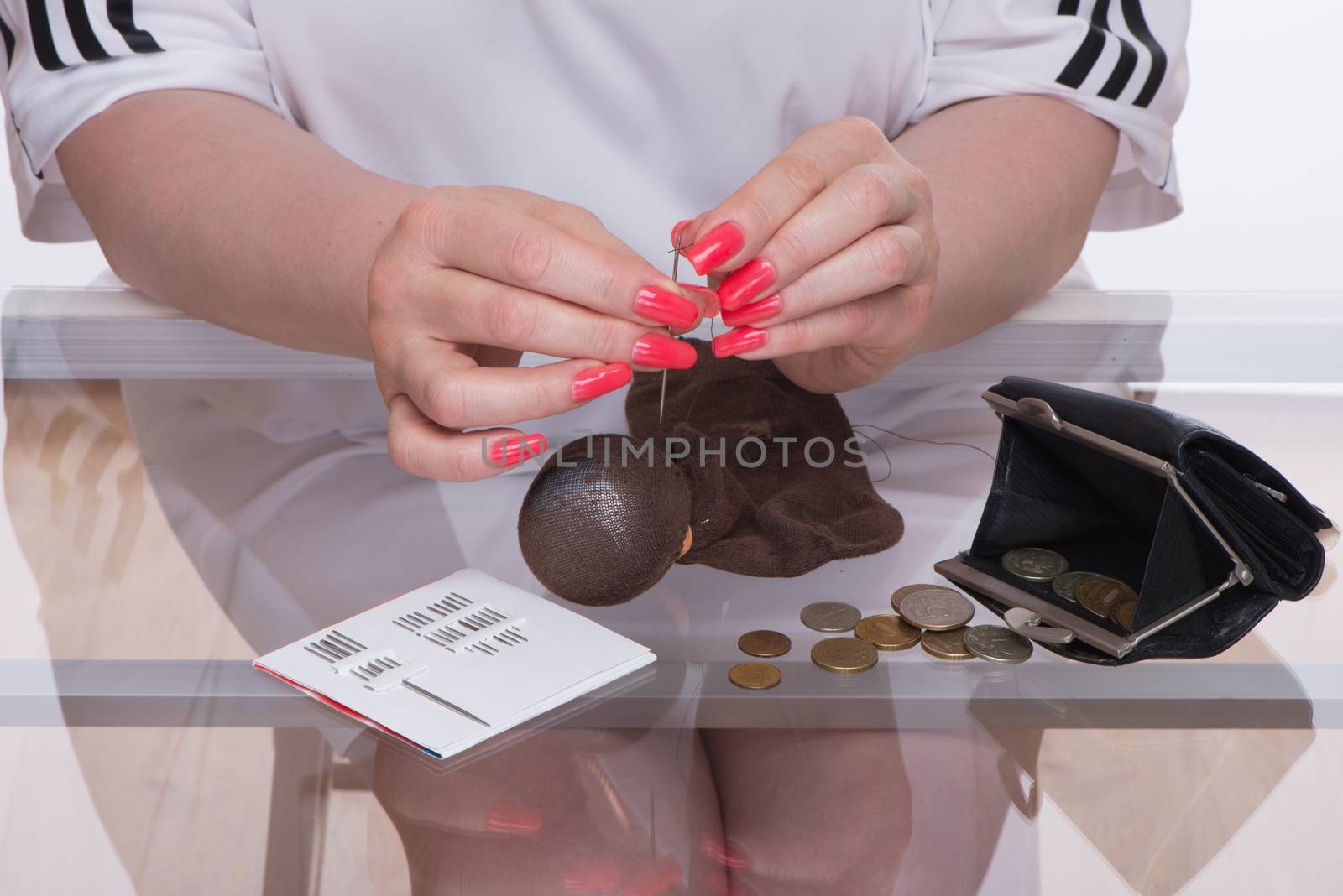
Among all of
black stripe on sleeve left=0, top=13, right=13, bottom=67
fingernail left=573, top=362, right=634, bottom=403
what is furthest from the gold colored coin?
black stripe on sleeve left=0, top=13, right=13, bottom=67

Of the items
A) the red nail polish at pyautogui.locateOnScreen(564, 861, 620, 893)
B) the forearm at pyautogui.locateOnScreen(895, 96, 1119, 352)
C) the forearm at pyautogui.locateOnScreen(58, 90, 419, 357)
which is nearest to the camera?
the red nail polish at pyautogui.locateOnScreen(564, 861, 620, 893)

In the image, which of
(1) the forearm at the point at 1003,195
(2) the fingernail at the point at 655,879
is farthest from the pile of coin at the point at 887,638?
(1) the forearm at the point at 1003,195

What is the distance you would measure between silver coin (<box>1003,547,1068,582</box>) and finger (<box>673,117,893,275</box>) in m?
0.25

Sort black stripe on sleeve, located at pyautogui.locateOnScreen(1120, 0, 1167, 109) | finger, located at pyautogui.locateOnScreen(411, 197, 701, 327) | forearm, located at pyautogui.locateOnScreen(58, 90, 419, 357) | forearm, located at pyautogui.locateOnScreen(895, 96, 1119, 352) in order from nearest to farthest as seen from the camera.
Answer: finger, located at pyautogui.locateOnScreen(411, 197, 701, 327) < forearm, located at pyautogui.locateOnScreen(58, 90, 419, 357) < forearm, located at pyautogui.locateOnScreen(895, 96, 1119, 352) < black stripe on sleeve, located at pyautogui.locateOnScreen(1120, 0, 1167, 109)

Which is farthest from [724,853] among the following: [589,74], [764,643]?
[589,74]

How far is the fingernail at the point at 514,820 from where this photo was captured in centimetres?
54

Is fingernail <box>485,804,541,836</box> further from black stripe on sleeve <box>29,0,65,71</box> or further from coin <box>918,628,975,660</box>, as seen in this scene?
black stripe on sleeve <box>29,0,65,71</box>

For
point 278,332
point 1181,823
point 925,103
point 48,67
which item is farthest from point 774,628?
point 48,67

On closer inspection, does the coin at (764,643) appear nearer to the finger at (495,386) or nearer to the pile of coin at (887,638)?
the pile of coin at (887,638)

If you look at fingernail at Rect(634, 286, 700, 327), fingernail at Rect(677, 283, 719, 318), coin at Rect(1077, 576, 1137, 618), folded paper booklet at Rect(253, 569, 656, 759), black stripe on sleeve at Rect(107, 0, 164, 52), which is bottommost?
folded paper booklet at Rect(253, 569, 656, 759)

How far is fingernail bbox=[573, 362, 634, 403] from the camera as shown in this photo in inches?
25.6

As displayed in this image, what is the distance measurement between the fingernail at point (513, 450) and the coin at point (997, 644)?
0.27 m

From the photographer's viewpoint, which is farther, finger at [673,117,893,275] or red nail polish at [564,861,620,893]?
finger at [673,117,893,275]

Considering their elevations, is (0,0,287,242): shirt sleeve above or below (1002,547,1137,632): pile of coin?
above
